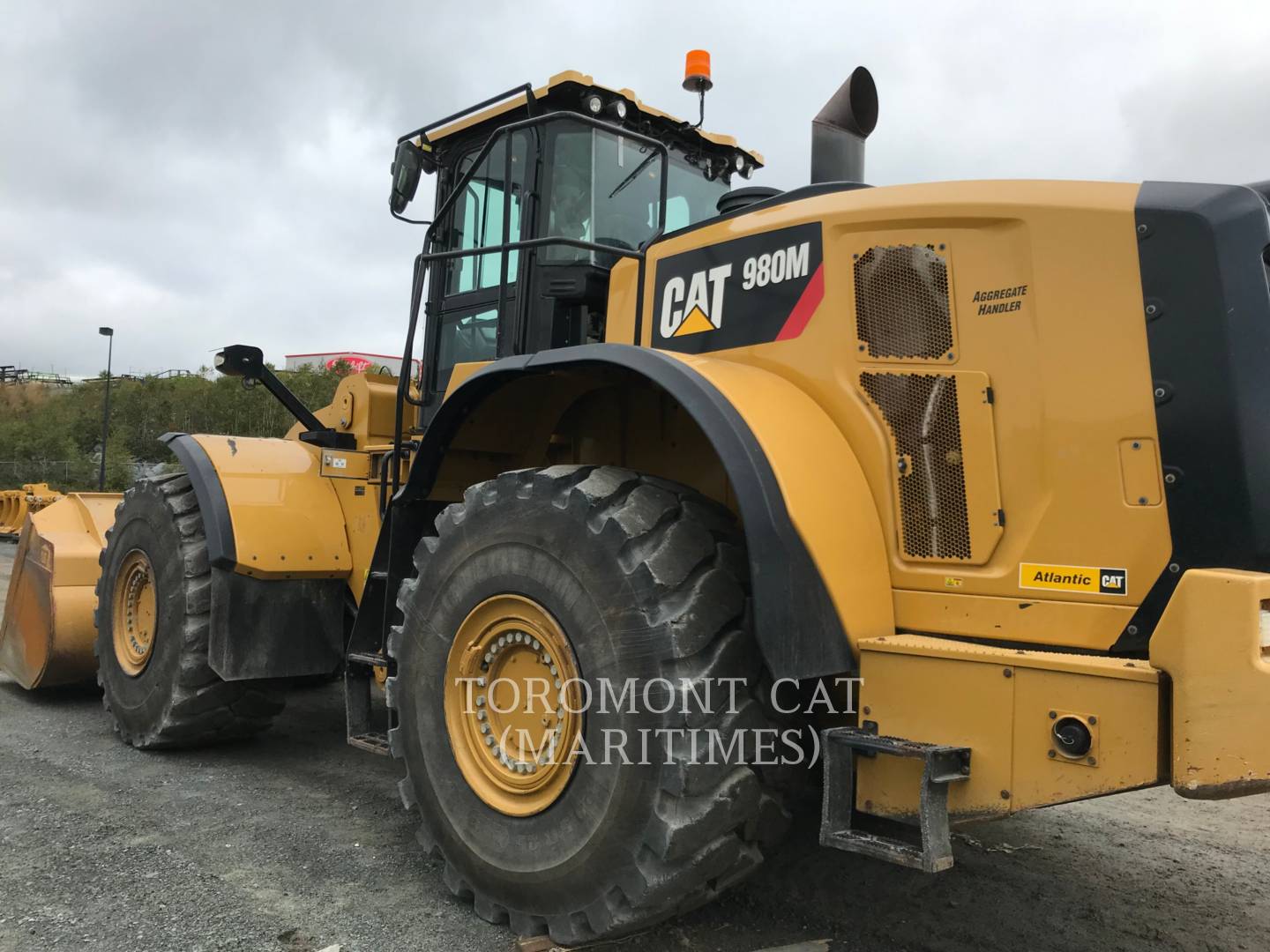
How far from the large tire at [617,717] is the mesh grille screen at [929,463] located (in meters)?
0.51

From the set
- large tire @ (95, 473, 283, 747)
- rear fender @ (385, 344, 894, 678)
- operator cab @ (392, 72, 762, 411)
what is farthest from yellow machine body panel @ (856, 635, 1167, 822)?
large tire @ (95, 473, 283, 747)

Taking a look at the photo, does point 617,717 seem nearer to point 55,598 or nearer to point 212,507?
point 212,507

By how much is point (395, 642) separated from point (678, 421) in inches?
49.9

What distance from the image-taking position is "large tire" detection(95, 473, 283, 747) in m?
4.66

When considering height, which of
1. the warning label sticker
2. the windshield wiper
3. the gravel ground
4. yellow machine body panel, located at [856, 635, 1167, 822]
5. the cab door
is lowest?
the gravel ground

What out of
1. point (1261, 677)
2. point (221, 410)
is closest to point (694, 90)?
point (1261, 677)

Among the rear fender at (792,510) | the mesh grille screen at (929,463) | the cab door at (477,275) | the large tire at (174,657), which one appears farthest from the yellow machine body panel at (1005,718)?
the large tire at (174,657)

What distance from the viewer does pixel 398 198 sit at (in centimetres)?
426

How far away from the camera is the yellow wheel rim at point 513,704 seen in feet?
9.41

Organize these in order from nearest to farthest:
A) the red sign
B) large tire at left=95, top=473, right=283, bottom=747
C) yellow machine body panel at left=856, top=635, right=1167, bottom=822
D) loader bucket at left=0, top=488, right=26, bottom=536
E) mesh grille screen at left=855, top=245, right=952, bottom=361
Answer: yellow machine body panel at left=856, top=635, right=1167, bottom=822 < mesh grille screen at left=855, top=245, right=952, bottom=361 < large tire at left=95, top=473, right=283, bottom=747 < loader bucket at left=0, top=488, right=26, bottom=536 < the red sign

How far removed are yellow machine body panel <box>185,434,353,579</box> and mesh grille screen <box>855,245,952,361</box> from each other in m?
2.97

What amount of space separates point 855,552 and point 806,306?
2.63ft

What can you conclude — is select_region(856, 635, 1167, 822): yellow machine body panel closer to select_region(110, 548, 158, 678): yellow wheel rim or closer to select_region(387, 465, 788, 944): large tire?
select_region(387, 465, 788, 944): large tire

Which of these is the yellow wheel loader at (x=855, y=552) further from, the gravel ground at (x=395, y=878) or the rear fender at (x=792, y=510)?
the gravel ground at (x=395, y=878)
